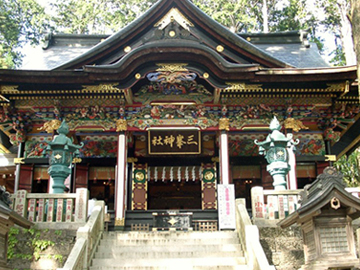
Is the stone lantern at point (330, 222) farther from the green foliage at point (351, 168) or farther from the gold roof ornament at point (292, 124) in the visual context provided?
the green foliage at point (351, 168)

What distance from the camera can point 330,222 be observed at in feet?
21.2

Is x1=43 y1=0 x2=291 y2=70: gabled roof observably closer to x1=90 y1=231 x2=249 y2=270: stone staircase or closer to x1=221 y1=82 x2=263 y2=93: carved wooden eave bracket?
x1=221 y1=82 x2=263 y2=93: carved wooden eave bracket

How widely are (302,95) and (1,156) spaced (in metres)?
10.9

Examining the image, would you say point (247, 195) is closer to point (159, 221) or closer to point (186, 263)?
point (159, 221)

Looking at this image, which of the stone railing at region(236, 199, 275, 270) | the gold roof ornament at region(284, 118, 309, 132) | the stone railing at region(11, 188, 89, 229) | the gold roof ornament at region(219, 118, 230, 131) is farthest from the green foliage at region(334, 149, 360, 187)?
the stone railing at region(11, 188, 89, 229)

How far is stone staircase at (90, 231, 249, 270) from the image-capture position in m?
7.66

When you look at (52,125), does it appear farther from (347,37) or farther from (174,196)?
(347,37)

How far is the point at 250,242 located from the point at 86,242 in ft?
9.51

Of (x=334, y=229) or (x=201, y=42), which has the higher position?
(x=201, y=42)

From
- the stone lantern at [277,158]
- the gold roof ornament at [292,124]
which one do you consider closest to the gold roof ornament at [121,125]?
the stone lantern at [277,158]

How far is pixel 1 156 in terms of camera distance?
1592cm

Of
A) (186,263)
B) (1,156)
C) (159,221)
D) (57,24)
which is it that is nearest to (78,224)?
(186,263)

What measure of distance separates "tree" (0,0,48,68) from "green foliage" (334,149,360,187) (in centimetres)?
1955

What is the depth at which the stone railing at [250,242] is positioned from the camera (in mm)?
7007
